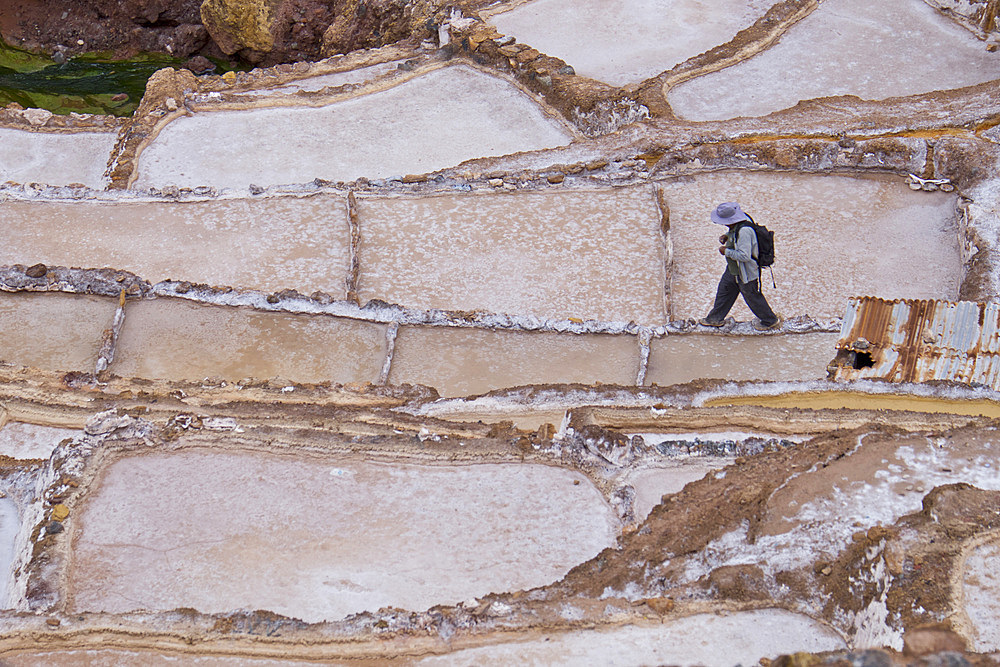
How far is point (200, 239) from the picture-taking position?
7.91 meters

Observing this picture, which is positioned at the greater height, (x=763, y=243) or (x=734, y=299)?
(x=763, y=243)

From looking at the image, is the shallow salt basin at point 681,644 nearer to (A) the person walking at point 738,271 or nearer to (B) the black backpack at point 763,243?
(A) the person walking at point 738,271

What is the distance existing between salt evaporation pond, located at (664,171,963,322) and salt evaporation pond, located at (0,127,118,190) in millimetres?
6043

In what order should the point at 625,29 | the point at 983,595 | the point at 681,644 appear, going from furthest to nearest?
the point at 625,29
the point at 681,644
the point at 983,595

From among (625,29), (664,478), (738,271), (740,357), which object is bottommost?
(664,478)

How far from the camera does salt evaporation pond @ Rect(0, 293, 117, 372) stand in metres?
6.88

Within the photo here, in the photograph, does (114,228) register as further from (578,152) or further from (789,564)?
(789,564)

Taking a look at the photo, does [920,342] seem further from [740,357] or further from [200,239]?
[200,239]

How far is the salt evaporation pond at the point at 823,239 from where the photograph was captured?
7.64m

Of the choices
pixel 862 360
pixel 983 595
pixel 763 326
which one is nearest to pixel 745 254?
pixel 763 326

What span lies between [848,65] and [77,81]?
11.5m

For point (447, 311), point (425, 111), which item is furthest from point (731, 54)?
point (447, 311)

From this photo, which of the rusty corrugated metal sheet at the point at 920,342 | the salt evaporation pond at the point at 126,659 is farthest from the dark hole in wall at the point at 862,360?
the salt evaporation pond at the point at 126,659

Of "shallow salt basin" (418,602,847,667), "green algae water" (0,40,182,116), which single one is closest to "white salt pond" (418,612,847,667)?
"shallow salt basin" (418,602,847,667)
